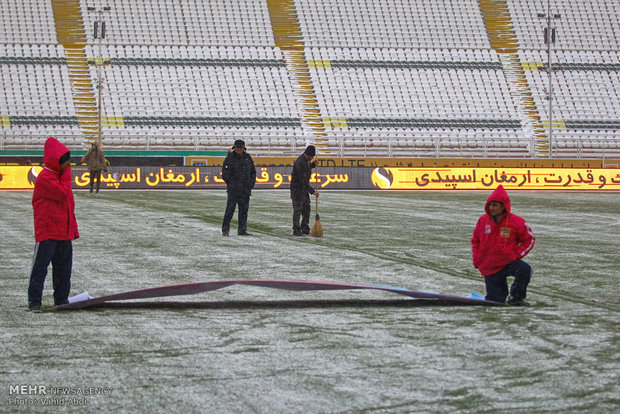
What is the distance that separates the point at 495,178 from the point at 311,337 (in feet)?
113

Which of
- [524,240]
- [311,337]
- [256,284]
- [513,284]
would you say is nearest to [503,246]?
[524,240]

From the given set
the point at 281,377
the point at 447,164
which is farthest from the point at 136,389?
the point at 447,164

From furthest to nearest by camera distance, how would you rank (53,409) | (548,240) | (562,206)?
(562,206) < (548,240) < (53,409)

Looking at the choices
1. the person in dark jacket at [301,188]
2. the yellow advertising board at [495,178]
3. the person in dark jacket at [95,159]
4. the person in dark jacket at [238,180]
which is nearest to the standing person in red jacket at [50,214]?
the person in dark jacket at [238,180]

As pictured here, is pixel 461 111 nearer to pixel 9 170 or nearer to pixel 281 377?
pixel 9 170

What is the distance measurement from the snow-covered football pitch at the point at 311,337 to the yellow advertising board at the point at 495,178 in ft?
82.3

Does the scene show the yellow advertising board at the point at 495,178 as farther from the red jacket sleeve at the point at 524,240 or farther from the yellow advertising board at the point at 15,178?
the red jacket sleeve at the point at 524,240

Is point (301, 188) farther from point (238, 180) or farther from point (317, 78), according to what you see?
point (317, 78)

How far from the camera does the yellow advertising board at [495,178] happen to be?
39.3 metres

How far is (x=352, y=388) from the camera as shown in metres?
5.27

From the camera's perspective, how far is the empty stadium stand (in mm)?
46750

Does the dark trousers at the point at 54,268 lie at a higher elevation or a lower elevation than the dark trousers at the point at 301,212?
higher

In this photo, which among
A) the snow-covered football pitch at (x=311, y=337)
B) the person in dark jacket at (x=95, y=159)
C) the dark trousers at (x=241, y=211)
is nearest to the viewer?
the snow-covered football pitch at (x=311, y=337)

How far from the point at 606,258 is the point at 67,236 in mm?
7725
